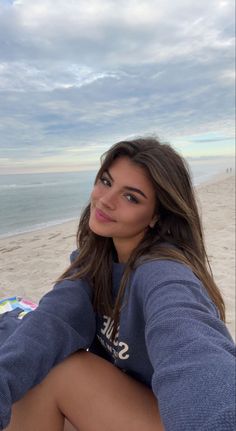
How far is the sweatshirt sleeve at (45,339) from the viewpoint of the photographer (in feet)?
3.75

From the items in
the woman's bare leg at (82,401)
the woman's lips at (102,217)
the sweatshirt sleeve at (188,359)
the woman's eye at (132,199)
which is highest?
the woman's eye at (132,199)

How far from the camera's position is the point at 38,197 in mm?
1905

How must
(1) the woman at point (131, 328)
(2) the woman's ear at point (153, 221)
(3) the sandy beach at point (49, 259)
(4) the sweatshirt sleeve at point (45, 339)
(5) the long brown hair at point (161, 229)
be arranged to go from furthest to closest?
(3) the sandy beach at point (49, 259) → (2) the woman's ear at point (153, 221) → (5) the long brown hair at point (161, 229) → (4) the sweatshirt sleeve at point (45, 339) → (1) the woman at point (131, 328)

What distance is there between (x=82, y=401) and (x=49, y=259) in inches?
78.6

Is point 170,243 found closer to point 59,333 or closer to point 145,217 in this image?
point 145,217

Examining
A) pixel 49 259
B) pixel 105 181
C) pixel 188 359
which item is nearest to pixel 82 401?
pixel 188 359

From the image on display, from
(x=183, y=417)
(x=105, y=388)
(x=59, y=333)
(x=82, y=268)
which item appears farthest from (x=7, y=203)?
(x=183, y=417)

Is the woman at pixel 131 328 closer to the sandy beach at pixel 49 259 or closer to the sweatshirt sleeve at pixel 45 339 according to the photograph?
the sweatshirt sleeve at pixel 45 339

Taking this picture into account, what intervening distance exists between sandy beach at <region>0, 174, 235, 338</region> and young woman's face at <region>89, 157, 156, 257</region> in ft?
1.25

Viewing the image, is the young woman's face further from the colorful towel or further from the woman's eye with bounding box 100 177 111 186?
the colorful towel

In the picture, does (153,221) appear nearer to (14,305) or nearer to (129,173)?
(129,173)

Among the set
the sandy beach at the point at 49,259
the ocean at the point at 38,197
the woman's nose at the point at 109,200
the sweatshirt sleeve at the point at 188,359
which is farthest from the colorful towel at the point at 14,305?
the sweatshirt sleeve at the point at 188,359

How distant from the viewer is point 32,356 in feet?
3.92

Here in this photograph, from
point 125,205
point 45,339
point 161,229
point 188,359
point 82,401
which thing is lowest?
point 82,401
